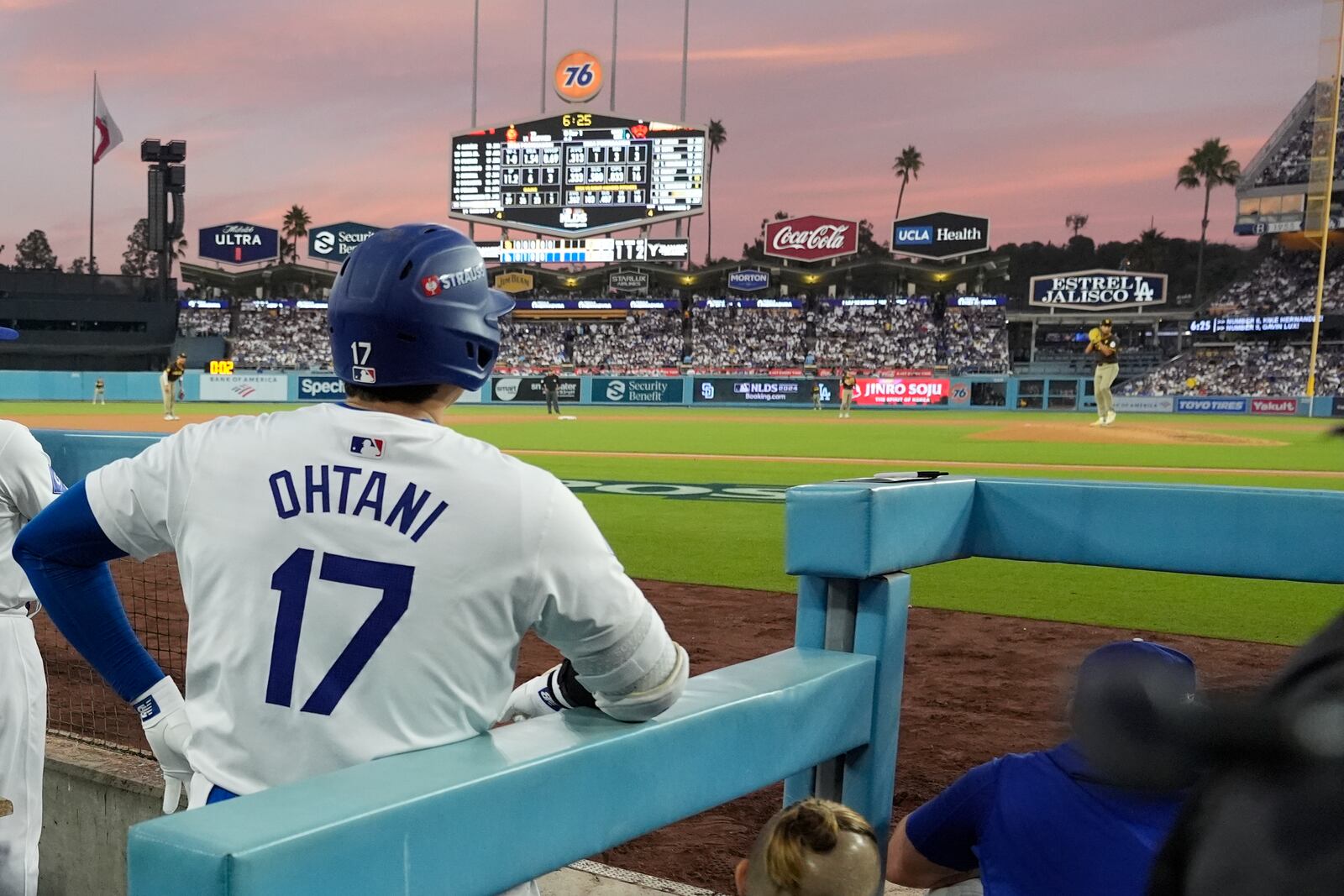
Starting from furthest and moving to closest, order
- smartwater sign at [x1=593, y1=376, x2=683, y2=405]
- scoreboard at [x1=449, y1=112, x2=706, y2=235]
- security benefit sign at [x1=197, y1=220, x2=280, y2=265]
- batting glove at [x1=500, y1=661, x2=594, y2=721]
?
security benefit sign at [x1=197, y1=220, x2=280, y2=265], scoreboard at [x1=449, y1=112, x2=706, y2=235], smartwater sign at [x1=593, y1=376, x2=683, y2=405], batting glove at [x1=500, y1=661, x2=594, y2=721]

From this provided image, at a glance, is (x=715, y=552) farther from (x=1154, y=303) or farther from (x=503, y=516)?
(x=1154, y=303)

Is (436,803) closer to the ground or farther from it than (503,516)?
closer to the ground

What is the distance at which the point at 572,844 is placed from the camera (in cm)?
144

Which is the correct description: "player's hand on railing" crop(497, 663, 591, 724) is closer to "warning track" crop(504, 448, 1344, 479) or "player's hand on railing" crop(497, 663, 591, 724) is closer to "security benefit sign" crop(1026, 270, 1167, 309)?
"warning track" crop(504, 448, 1344, 479)

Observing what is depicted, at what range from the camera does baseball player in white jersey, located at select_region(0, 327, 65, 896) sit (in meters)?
3.58

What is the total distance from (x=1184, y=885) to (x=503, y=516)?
3.96ft

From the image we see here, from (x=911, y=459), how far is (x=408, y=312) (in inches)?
670

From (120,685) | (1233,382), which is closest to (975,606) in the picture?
(120,685)

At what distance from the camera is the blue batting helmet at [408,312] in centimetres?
188

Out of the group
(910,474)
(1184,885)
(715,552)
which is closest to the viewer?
(1184,885)

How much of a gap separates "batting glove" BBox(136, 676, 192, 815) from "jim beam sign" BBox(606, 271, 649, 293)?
6118 cm

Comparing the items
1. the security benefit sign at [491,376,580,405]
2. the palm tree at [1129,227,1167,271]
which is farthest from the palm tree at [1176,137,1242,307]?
the security benefit sign at [491,376,580,405]

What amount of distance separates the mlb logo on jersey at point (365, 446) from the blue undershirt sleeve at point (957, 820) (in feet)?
3.95

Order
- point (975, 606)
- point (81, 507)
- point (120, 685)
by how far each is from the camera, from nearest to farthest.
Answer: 1. point (81, 507)
2. point (120, 685)
3. point (975, 606)
